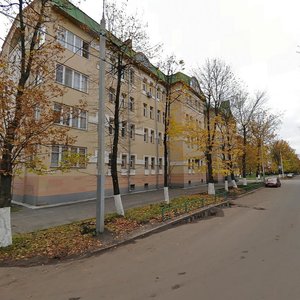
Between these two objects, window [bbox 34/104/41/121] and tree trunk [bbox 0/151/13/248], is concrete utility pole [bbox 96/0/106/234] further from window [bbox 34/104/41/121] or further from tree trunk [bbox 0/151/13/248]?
tree trunk [bbox 0/151/13/248]

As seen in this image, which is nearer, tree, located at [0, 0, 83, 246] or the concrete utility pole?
tree, located at [0, 0, 83, 246]

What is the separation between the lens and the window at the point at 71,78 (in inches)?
715

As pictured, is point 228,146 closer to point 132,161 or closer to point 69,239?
point 132,161

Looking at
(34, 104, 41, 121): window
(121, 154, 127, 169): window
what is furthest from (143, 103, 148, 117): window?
(34, 104, 41, 121): window

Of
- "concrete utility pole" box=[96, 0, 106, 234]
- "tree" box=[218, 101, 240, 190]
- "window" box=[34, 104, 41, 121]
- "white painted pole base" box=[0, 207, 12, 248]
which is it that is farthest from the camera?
"tree" box=[218, 101, 240, 190]

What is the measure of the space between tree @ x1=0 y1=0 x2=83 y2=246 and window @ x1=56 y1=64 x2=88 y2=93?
31.1 ft

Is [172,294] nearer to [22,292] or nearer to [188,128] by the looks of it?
[22,292]

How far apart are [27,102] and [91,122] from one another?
1272 cm

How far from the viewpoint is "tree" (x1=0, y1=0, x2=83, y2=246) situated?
7461mm

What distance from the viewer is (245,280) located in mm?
4852

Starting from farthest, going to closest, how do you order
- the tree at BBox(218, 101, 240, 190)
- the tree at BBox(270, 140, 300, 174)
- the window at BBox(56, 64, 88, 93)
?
the tree at BBox(270, 140, 300, 174) → the tree at BBox(218, 101, 240, 190) → the window at BBox(56, 64, 88, 93)

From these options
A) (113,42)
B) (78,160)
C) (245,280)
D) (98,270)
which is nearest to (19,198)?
(78,160)

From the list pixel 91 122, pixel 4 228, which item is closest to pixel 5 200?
pixel 4 228

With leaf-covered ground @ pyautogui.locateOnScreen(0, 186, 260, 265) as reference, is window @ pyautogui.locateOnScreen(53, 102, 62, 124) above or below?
above
